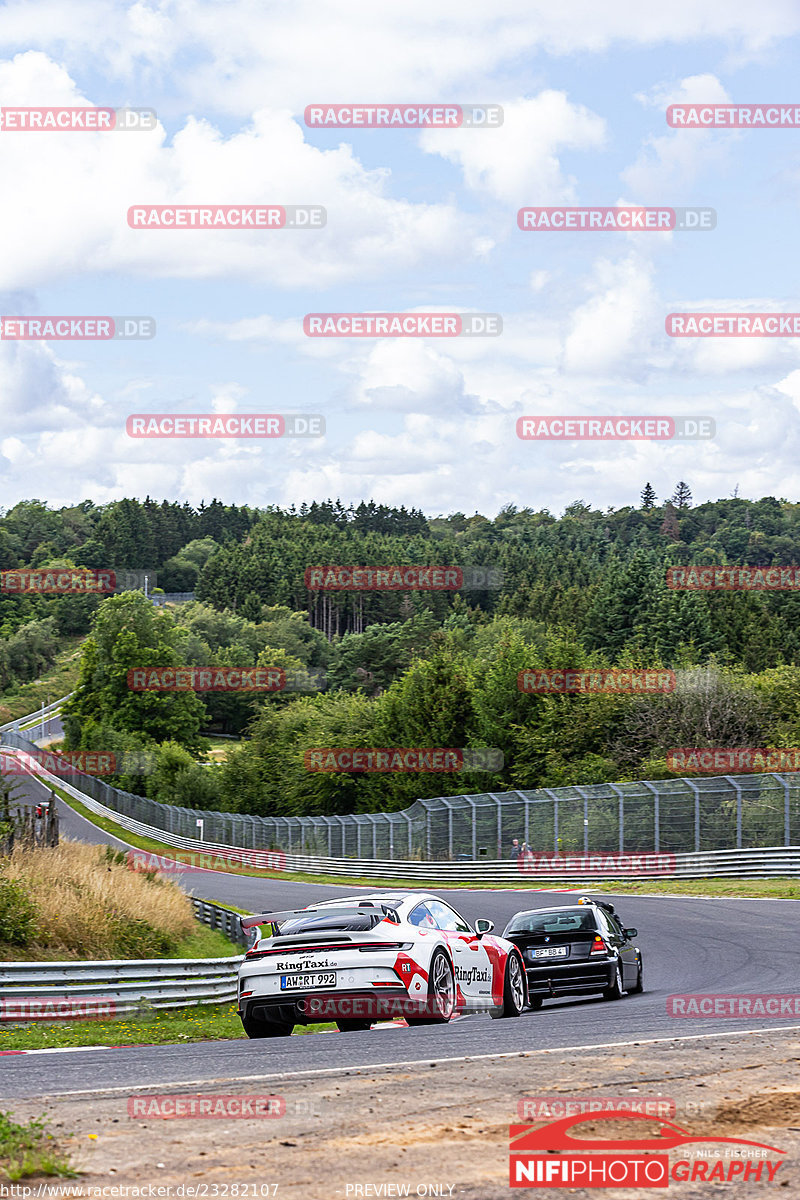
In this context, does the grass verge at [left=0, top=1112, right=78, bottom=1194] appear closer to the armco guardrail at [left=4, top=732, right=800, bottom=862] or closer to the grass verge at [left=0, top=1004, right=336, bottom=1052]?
the grass verge at [left=0, top=1004, right=336, bottom=1052]

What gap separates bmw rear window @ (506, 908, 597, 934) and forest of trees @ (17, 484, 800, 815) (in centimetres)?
3320

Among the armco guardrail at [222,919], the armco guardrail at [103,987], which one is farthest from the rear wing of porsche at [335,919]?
the armco guardrail at [222,919]

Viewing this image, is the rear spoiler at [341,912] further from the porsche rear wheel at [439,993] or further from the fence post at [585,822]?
the fence post at [585,822]

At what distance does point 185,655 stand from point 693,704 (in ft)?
259

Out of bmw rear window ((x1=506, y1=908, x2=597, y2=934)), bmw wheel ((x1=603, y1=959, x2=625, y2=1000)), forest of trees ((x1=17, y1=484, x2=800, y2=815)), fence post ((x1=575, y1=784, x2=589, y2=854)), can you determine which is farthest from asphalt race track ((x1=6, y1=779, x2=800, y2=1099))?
forest of trees ((x1=17, y1=484, x2=800, y2=815))

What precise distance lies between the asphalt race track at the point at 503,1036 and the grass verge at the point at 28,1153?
144 cm

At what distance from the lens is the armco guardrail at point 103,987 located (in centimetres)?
1314

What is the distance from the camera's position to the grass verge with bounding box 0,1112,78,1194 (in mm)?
4980

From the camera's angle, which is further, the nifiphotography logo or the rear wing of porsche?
the rear wing of porsche

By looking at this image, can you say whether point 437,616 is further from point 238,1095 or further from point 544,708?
point 238,1095

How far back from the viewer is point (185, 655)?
12575cm

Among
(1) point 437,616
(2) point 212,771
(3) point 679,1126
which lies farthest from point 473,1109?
(1) point 437,616

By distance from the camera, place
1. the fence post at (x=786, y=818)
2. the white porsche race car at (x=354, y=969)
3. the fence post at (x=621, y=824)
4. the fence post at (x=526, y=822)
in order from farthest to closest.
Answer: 1. the fence post at (x=526, y=822)
2. the fence post at (x=621, y=824)
3. the fence post at (x=786, y=818)
4. the white porsche race car at (x=354, y=969)

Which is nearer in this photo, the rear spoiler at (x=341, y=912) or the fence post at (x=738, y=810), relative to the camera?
the rear spoiler at (x=341, y=912)
